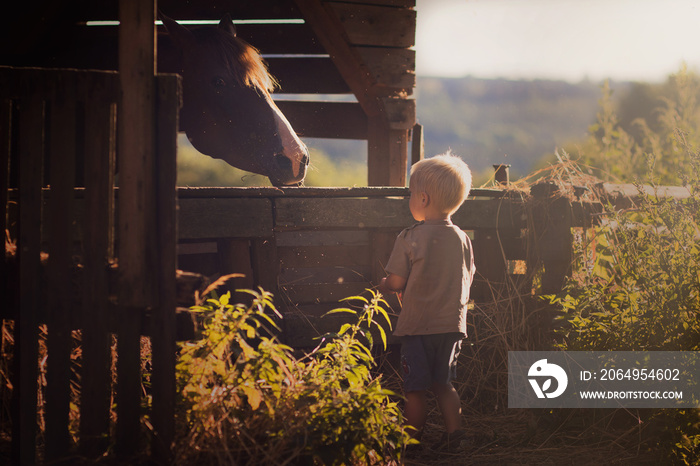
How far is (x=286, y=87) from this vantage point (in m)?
7.65

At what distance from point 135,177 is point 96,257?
38 cm

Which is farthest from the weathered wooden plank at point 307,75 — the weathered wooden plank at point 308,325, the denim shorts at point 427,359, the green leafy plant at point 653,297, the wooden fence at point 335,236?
the denim shorts at point 427,359

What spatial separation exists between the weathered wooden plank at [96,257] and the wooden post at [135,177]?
0.10m

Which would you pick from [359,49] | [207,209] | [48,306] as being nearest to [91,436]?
[48,306]

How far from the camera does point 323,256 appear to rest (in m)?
4.11

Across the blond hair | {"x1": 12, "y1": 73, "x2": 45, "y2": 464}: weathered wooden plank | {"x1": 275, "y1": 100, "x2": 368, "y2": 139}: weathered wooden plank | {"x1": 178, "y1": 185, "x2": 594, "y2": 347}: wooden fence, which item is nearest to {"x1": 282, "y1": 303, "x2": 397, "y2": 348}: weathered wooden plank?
{"x1": 178, "y1": 185, "x2": 594, "y2": 347}: wooden fence

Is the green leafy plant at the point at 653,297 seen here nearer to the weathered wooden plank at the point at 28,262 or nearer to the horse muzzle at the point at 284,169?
the horse muzzle at the point at 284,169

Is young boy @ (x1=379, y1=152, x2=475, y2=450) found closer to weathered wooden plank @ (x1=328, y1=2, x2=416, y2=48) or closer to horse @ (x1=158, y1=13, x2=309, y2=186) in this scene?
horse @ (x1=158, y1=13, x2=309, y2=186)

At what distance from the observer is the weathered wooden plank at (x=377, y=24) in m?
5.30

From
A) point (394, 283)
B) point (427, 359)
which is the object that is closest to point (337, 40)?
point (394, 283)

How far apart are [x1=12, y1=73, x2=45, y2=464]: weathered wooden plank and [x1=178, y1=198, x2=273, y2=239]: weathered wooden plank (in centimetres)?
111

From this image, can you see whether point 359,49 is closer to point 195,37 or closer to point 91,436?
point 195,37

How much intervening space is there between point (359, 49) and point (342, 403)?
3699 millimetres

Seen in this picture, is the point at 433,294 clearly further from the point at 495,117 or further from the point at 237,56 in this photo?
the point at 495,117
